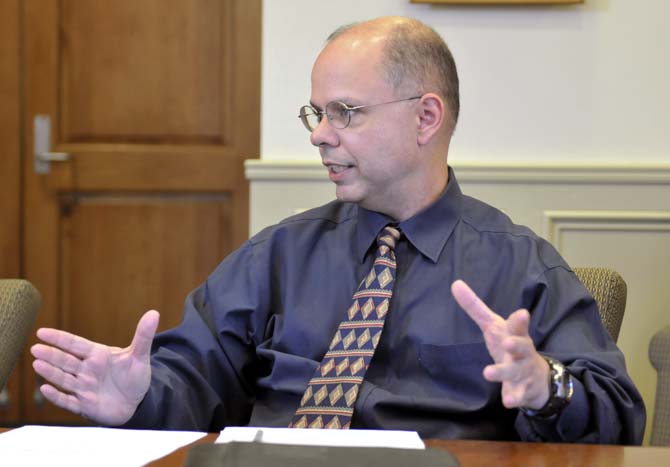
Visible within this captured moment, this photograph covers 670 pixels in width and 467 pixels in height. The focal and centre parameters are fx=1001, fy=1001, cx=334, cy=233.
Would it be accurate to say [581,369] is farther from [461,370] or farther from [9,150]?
[9,150]

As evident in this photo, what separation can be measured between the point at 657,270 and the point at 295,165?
1.10 m

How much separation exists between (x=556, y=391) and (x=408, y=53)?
71 centimetres

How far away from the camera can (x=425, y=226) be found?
1.77 meters

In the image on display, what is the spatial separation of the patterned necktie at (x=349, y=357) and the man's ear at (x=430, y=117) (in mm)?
254

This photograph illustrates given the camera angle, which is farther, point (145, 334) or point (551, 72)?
point (551, 72)

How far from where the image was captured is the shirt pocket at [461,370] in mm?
1635

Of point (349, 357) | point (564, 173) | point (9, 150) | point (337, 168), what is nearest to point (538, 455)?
point (349, 357)

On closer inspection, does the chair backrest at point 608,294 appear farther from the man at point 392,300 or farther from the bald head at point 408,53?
the bald head at point 408,53

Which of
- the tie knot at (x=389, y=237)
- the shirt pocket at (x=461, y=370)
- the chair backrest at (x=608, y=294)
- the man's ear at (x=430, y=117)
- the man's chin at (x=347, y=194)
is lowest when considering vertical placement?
the shirt pocket at (x=461, y=370)

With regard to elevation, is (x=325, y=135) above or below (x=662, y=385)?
above

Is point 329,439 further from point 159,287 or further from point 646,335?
point 159,287

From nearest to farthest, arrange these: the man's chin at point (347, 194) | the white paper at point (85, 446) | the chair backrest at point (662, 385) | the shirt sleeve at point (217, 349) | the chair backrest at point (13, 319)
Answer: the white paper at point (85, 446)
the chair backrest at point (13, 319)
the shirt sleeve at point (217, 349)
the man's chin at point (347, 194)
the chair backrest at point (662, 385)

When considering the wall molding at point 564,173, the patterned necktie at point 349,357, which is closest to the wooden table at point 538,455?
the patterned necktie at point 349,357

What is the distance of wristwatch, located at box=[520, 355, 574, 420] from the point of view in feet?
4.57
